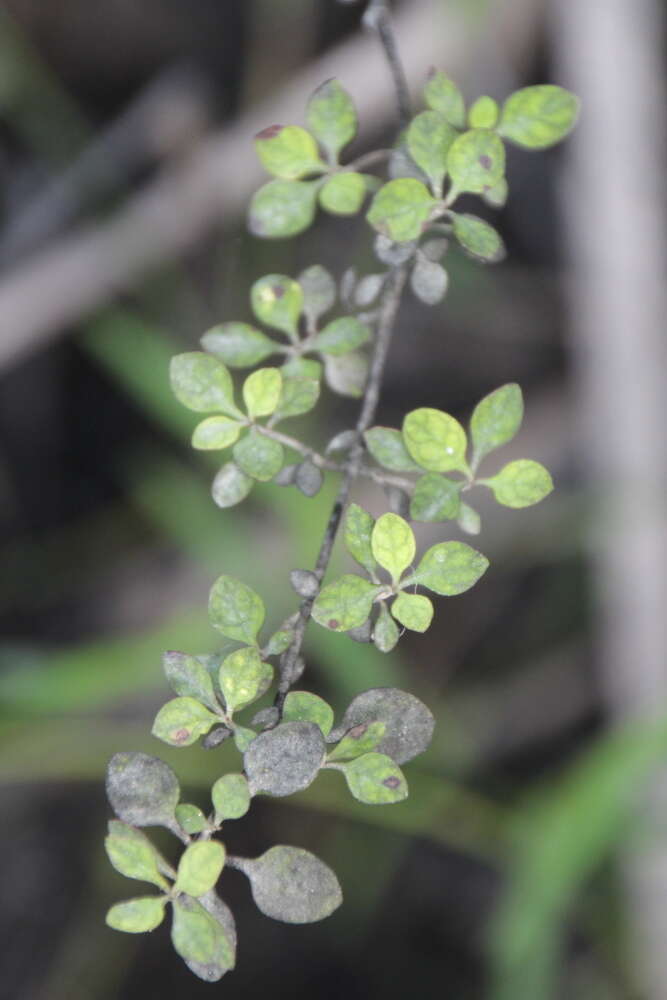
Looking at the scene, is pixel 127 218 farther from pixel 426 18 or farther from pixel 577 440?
pixel 577 440

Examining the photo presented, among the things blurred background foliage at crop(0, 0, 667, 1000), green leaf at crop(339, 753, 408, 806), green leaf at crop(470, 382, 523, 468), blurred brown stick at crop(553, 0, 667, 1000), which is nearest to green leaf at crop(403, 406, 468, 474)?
green leaf at crop(470, 382, 523, 468)

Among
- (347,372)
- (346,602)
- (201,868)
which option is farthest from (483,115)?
(201,868)

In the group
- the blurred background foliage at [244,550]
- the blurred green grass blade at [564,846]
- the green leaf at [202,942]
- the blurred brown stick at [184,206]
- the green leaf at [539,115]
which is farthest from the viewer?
the blurred brown stick at [184,206]

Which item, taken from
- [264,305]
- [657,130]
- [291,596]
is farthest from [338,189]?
[657,130]

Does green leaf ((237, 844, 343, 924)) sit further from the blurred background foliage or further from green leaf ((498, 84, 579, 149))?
the blurred background foliage

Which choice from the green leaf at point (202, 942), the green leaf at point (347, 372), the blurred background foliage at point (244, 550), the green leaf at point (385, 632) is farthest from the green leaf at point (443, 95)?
the blurred background foliage at point (244, 550)

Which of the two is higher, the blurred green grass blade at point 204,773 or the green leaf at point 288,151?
the green leaf at point 288,151

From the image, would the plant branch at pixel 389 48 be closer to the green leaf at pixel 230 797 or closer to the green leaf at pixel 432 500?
the green leaf at pixel 432 500
